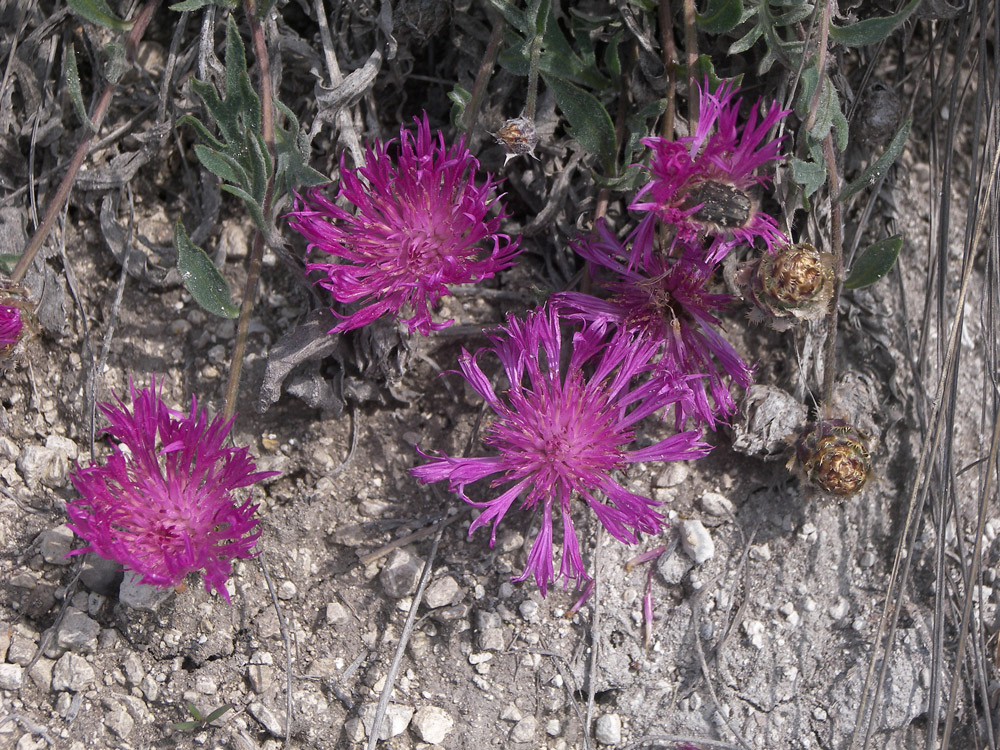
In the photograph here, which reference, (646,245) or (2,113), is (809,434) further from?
(2,113)

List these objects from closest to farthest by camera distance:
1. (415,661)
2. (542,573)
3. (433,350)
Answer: (542,573), (415,661), (433,350)

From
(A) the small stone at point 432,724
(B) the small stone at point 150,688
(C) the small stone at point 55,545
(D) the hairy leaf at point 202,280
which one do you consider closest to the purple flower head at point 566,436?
(A) the small stone at point 432,724

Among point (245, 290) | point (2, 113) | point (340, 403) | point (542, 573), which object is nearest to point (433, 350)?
point (340, 403)

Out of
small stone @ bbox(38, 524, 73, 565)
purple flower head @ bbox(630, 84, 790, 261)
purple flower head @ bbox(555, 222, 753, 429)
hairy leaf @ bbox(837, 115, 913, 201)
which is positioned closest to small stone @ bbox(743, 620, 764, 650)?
purple flower head @ bbox(555, 222, 753, 429)

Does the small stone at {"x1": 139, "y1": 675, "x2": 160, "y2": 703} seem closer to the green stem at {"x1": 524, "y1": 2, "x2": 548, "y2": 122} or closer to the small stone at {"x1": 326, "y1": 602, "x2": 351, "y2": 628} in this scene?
the small stone at {"x1": 326, "y1": 602, "x2": 351, "y2": 628}

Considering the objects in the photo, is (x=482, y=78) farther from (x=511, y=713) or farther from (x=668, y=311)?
(x=511, y=713)
